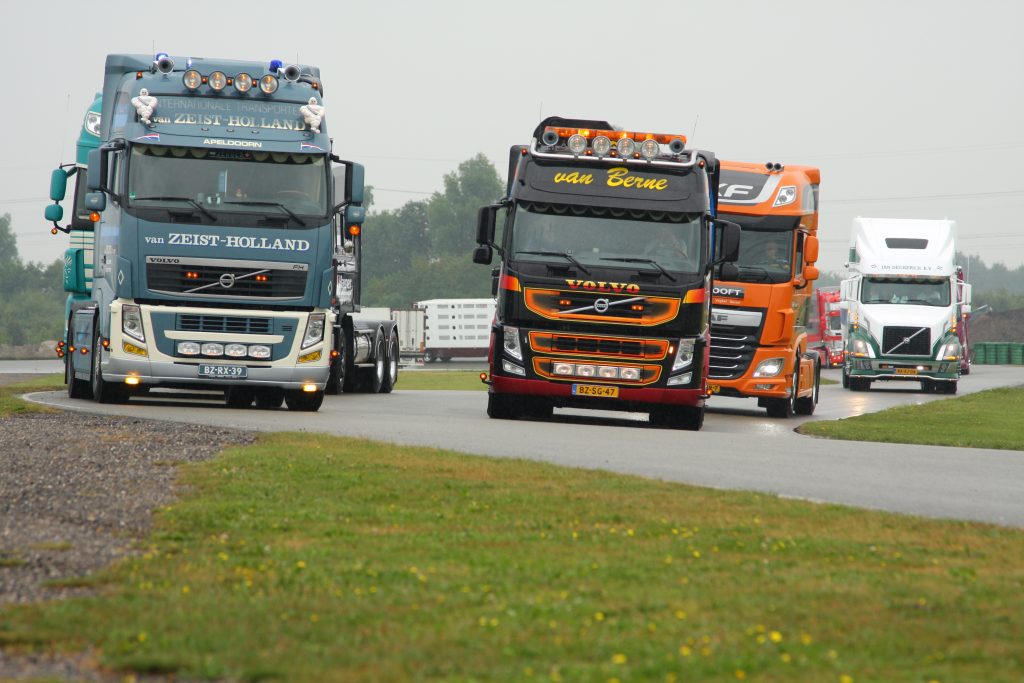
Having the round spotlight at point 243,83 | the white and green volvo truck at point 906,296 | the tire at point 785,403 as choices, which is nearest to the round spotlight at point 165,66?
the round spotlight at point 243,83

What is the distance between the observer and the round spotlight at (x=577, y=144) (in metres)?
20.2

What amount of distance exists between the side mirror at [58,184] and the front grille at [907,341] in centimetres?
2306

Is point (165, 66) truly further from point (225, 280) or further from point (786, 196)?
point (786, 196)

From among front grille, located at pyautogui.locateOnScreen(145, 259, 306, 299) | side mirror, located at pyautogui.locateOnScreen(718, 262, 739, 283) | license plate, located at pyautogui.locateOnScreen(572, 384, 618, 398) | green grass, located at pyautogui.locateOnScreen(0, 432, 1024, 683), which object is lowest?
green grass, located at pyautogui.locateOnScreen(0, 432, 1024, 683)

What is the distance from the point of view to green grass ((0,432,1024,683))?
5434 mm

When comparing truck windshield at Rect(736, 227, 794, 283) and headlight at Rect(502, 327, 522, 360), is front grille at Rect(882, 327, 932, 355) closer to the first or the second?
truck windshield at Rect(736, 227, 794, 283)

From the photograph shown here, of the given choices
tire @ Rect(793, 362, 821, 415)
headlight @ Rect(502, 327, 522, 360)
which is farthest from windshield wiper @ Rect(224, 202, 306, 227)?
tire @ Rect(793, 362, 821, 415)

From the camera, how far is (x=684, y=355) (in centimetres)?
2000

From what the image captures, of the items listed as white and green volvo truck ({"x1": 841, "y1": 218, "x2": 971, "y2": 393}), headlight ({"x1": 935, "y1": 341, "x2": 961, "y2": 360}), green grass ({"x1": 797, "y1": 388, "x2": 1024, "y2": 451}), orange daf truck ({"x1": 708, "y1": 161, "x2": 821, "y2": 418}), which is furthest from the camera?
headlight ({"x1": 935, "y1": 341, "x2": 961, "y2": 360})

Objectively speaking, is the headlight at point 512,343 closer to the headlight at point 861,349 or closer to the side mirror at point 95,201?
the side mirror at point 95,201

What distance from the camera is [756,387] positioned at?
81.2ft

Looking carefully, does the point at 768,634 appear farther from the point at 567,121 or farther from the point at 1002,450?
the point at 567,121

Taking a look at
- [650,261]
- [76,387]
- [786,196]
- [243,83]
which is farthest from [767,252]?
[76,387]

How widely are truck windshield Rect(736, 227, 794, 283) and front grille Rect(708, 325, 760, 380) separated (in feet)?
2.93
